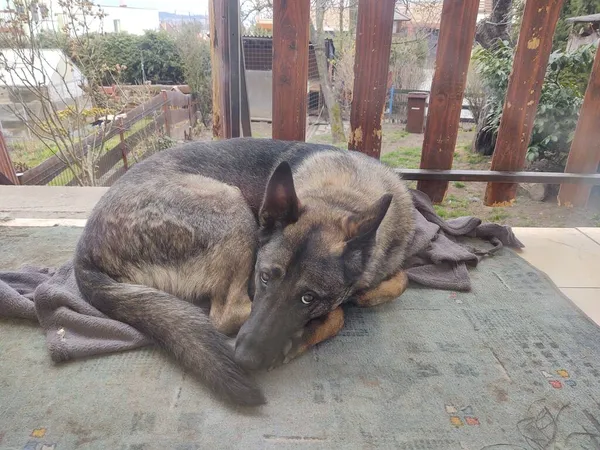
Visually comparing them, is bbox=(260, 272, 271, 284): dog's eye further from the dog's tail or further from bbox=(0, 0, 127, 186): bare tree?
bbox=(0, 0, 127, 186): bare tree

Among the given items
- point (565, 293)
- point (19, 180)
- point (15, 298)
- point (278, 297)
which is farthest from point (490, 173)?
point (19, 180)

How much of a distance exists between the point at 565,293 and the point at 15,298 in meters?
3.05

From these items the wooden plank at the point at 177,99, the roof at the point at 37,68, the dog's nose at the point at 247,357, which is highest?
the roof at the point at 37,68

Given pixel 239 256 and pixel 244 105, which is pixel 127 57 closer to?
pixel 244 105

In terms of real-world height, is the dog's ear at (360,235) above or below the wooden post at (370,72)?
below

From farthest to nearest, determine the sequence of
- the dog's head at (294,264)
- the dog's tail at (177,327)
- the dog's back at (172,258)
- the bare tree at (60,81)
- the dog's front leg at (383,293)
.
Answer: the bare tree at (60,81) < the dog's front leg at (383,293) < the dog's back at (172,258) < the dog's head at (294,264) < the dog's tail at (177,327)

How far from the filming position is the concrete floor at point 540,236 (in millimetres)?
2531

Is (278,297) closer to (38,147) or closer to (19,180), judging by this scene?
(19,180)

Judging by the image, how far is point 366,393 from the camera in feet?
5.61

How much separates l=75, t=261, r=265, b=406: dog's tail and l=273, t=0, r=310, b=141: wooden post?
178 cm

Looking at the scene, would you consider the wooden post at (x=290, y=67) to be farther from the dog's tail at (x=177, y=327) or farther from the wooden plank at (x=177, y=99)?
the wooden plank at (x=177, y=99)

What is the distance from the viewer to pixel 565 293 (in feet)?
8.08

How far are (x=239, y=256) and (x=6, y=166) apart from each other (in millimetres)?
3009

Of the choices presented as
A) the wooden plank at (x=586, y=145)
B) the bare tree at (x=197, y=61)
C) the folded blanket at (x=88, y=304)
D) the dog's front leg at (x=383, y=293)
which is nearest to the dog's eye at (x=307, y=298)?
the dog's front leg at (x=383, y=293)
